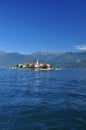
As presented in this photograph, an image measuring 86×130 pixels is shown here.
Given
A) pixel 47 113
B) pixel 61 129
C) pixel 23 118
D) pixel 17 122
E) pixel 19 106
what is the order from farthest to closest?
pixel 19 106 → pixel 47 113 → pixel 23 118 → pixel 17 122 → pixel 61 129

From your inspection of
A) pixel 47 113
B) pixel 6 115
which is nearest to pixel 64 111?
pixel 47 113

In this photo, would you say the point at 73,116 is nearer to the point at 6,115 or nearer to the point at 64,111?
the point at 64,111

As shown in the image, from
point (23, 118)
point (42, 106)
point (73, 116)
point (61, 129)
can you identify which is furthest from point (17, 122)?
point (42, 106)

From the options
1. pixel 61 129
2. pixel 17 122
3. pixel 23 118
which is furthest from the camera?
pixel 23 118

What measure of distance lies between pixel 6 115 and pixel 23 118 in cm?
211

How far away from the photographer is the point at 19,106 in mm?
32312

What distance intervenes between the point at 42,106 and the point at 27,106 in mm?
1952

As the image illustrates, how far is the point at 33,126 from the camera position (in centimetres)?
2347

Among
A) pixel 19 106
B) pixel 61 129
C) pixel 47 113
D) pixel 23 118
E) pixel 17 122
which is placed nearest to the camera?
pixel 61 129

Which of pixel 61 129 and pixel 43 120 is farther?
pixel 43 120

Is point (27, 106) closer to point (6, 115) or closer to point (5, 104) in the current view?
point (5, 104)

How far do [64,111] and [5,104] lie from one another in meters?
8.54

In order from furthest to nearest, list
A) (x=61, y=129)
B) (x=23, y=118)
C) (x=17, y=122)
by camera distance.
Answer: (x=23, y=118) → (x=17, y=122) → (x=61, y=129)

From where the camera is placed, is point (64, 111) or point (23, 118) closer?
point (23, 118)
